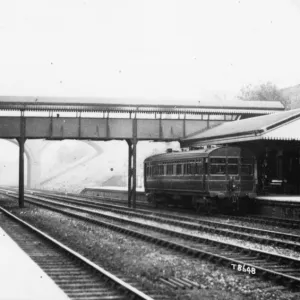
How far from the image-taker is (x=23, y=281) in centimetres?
976

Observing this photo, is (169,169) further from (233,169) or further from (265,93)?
(265,93)

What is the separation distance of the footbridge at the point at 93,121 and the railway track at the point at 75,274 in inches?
623

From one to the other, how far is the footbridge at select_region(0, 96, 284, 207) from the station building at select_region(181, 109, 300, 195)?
5.04 ft

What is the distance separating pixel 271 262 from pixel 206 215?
545 inches

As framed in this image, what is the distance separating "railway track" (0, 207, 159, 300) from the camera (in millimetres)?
9438

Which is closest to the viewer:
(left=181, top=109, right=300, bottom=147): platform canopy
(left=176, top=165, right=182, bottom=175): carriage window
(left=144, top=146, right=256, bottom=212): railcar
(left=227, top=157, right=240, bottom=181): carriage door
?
(left=144, top=146, right=256, bottom=212): railcar

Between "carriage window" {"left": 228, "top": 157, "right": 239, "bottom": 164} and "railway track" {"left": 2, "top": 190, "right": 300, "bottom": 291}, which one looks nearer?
"railway track" {"left": 2, "top": 190, "right": 300, "bottom": 291}

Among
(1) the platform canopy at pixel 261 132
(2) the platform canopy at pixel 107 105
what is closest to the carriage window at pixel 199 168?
(1) the platform canopy at pixel 261 132

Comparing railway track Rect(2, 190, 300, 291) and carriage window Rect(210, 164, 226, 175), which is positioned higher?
carriage window Rect(210, 164, 226, 175)

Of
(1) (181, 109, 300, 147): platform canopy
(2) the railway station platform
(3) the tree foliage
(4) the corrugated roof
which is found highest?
(3) the tree foliage

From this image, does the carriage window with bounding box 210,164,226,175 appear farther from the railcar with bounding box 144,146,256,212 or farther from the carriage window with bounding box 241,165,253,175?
the carriage window with bounding box 241,165,253,175

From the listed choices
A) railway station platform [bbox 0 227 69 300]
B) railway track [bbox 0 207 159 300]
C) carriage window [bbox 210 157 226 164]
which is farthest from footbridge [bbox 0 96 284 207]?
railway station platform [bbox 0 227 69 300]

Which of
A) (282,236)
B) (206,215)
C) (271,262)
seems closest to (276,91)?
(206,215)

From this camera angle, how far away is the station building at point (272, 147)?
27561 millimetres
